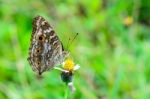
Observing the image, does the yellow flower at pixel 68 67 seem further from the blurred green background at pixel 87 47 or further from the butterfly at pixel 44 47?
the blurred green background at pixel 87 47

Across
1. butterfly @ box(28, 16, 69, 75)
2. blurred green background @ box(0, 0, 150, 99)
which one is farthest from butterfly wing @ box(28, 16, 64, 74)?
blurred green background @ box(0, 0, 150, 99)

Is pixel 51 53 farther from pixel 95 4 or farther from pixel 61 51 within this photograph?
pixel 95 4

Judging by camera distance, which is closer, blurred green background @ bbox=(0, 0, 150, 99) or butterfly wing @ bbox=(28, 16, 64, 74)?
butterfly wing @ bbox=(28, 16, 64, 74)

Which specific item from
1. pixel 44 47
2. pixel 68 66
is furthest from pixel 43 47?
pixel 68 66

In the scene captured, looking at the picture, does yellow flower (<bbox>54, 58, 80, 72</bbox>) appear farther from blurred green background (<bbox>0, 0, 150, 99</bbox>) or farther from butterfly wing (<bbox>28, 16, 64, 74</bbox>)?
blurred green background (<bbox>0, 0, 150, 99</bbox>)

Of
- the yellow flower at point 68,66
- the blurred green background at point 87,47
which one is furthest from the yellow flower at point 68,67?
the blurred green background at point 87,47

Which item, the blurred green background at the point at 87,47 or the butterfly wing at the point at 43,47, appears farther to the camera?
the blurred green background at the point at 87,47

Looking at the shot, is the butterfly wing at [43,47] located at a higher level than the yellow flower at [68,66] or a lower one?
higher
